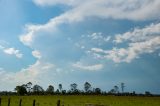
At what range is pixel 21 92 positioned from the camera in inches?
6983

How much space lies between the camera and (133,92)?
636 feet

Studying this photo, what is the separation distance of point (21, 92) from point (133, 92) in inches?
2592

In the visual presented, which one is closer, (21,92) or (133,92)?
(21,92)
